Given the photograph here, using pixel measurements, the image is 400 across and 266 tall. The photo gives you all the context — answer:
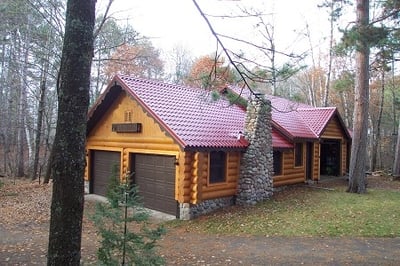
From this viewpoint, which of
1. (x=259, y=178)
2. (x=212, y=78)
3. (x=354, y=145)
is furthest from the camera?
(x=354, y=145)

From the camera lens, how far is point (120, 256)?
487 cm

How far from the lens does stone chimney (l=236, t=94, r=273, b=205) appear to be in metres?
13.0

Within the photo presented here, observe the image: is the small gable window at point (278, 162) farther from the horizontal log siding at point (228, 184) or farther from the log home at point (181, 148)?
the horizontal log siding at point (228, 184)

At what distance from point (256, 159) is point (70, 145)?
10.1 m

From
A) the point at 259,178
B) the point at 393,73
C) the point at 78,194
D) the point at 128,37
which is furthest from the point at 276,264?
the point at 393,73

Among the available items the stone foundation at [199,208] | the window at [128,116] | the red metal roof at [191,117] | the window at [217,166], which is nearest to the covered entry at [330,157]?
the red metal roof at [191,117]

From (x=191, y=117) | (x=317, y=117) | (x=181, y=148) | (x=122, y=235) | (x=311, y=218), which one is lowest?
(x=311, y=218)

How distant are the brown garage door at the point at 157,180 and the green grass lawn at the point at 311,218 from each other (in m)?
1.56

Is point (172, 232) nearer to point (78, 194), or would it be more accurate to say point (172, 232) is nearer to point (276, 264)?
point (276, 264)

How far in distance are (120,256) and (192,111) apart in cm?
909

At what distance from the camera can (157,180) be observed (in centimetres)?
1291

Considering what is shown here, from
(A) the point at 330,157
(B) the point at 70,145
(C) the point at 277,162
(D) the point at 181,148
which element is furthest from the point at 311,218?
(A) the point at 330,157

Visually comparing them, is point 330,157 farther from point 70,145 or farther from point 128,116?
point 70,145

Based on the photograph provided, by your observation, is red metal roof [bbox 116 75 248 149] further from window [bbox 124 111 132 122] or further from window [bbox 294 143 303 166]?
window [bbox 294 143 303 166]
